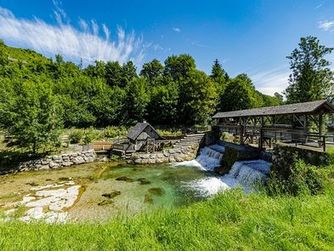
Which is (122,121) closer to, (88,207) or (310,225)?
(88,207)

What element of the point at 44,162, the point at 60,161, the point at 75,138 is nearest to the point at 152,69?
the point at 75,138

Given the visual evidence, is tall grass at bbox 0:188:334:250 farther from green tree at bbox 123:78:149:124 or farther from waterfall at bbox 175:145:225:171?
green tree at bbox 123:78:149:124

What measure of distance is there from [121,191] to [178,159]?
997cm

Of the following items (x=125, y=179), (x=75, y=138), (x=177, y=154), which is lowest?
(x=125, y=179)

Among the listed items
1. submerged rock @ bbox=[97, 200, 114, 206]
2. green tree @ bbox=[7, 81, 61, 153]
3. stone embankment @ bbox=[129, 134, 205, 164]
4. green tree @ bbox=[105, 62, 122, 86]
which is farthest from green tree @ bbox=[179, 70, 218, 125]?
green tree @ bbox=[105, 62, 122, 86]

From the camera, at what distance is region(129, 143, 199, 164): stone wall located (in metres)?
22.5

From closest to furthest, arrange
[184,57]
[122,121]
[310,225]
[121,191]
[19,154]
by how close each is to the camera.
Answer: [310,225], [121,191], [19,154], [122,121], [184,57]

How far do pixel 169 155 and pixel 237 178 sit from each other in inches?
368

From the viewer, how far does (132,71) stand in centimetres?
6812

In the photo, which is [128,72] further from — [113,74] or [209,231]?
[209,231]

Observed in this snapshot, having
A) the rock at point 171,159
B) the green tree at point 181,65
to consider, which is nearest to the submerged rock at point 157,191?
the rock at point 171,159

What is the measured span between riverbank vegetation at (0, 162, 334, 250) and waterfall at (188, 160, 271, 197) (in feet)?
27.2

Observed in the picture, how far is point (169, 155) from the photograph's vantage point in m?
23.3

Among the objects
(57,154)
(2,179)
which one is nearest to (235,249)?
(2,179)
